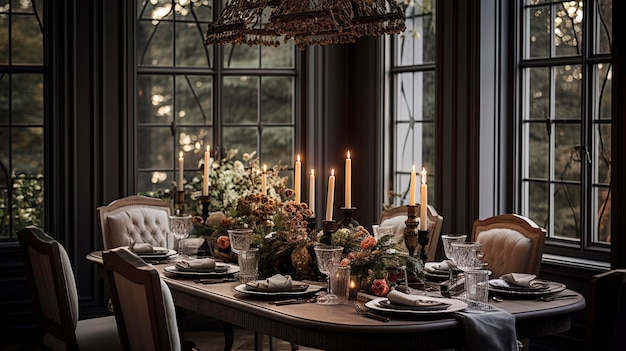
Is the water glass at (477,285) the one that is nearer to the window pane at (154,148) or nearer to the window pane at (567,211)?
the window pane at (567,211)

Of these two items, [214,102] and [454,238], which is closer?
[454,238]

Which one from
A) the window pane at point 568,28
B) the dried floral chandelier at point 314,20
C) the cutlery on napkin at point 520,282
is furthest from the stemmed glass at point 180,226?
the window pane at point 568,28

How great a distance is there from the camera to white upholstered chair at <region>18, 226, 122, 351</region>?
3793 mm

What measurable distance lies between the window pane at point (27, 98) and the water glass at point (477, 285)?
139 inches

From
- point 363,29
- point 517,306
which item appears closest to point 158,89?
point 363,29

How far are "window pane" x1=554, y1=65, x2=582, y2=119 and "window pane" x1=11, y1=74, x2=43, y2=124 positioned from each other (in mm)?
3205

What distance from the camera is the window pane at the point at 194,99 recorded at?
20.7 ft

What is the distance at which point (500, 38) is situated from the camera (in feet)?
18.0

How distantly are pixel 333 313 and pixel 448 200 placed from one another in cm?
262

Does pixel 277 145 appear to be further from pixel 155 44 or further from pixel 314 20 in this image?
pixel 314 20

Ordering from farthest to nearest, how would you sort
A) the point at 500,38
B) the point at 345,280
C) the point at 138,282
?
1. the point at 500,38
2. the point at 345,280
3. the point at 138,282

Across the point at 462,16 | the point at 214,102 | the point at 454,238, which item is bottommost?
the point at 454,238

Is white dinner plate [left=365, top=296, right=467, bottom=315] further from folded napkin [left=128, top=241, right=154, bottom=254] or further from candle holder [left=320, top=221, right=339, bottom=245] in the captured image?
folded napkin [left=128, top=241, right=154, bottom=254]

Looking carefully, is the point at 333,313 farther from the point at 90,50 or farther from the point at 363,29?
the point at 90,50
